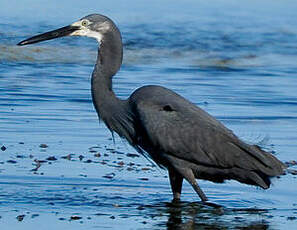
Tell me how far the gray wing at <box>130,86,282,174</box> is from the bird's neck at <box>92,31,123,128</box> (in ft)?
1.59

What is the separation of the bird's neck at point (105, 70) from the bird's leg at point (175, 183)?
844 millimetres

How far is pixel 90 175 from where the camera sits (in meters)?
9.44

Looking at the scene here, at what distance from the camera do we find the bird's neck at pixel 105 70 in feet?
30.4

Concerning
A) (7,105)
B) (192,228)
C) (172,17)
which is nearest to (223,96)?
(7,105)

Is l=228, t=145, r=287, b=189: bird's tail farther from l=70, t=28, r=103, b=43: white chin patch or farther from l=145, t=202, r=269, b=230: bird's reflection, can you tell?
l=70, t=28, r=103, b=43: white chin patch

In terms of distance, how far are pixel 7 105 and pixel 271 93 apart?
415cm

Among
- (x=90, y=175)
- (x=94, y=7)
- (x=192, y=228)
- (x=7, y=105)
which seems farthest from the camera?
(x=94, y=7)

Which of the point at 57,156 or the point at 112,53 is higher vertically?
the point at 112,53

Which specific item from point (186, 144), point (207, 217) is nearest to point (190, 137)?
point (186, 144)

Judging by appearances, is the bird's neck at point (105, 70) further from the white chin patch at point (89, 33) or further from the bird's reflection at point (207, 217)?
the bird's reflection at point (207, 217)

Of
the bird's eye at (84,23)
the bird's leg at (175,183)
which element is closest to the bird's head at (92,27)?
the bird's eye at (84,23)

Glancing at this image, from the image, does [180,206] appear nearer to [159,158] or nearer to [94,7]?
[159,158]

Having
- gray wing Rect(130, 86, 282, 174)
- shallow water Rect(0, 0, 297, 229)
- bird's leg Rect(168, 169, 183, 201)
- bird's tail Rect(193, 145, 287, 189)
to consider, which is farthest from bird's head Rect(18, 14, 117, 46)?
bird's tail Rect(193, 145, 287, 189)

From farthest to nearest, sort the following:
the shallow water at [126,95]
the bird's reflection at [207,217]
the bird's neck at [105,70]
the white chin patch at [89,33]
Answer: the white chin patch at [89,33] < the bird's neck at [105,70] < the shallow water at [126,95] < the bird's reflection at [207,217]
